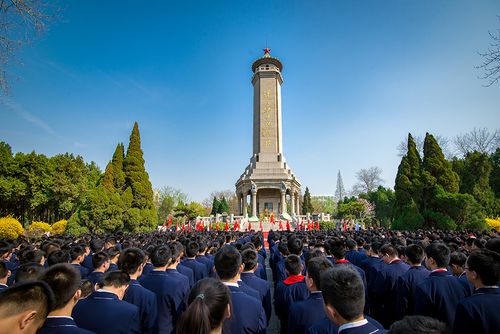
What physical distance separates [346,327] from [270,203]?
41395 millimetres

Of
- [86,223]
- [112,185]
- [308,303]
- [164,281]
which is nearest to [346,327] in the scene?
[308,303]

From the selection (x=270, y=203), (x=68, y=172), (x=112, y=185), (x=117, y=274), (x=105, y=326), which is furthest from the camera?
(x=270, y=203)

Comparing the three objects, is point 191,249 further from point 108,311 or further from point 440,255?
point 440,255

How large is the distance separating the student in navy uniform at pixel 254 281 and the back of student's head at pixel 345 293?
2.33m

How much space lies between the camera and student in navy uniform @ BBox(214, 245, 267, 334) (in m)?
3.11

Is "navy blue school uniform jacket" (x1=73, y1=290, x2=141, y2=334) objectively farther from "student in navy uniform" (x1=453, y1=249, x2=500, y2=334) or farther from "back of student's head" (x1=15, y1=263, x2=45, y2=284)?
"student in navy uniform" (x1=453, y1=249, x2=500, y2=334)

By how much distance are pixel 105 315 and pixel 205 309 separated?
6.01 feet

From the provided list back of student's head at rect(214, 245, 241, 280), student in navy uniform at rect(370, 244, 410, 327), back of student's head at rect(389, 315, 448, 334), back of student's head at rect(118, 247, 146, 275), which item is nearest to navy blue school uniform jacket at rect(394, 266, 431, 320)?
student in navy uniform at rect(370, 244, 410, 327)

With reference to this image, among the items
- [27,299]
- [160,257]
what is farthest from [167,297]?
[27,299]

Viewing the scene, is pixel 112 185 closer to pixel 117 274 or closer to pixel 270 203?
pixel 270 203

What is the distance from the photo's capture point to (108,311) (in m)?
3.19

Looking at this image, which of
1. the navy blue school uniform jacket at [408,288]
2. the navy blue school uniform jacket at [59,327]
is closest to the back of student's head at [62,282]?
the navy blue school uniform jacket at [59,327]

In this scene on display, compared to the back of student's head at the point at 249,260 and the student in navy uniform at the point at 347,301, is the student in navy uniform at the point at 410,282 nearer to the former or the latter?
the back of student's head at the point at 249,260

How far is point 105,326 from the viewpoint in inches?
122
